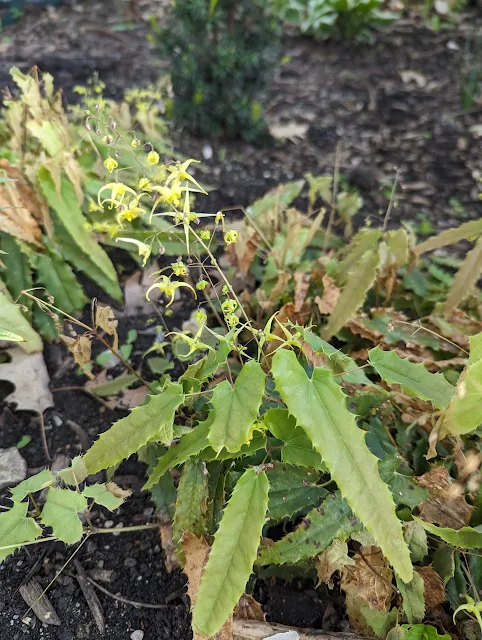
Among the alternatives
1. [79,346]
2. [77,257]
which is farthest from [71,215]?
[79,346]

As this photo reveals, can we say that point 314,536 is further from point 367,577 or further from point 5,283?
point 5,283

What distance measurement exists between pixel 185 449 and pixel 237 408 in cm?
19

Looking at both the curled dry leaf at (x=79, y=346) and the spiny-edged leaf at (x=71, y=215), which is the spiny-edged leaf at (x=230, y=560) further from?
the spiny-edged leaf at (x=71, y=215)

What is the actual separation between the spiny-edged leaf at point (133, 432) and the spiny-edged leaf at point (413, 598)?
51 centimetres

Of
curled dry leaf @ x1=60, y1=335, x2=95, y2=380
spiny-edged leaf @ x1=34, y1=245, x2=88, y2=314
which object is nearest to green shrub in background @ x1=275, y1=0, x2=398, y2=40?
spiny-edged leaf @ x1=34, y1=245, x2=88, y2=314

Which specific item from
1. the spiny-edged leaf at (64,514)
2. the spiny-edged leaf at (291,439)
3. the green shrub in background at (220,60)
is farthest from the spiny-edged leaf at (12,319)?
the green shrub in background at (220,60)

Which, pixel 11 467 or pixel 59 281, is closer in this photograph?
pixel 11 467

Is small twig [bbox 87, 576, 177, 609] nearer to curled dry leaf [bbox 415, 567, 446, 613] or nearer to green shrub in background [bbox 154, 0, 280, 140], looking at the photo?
curled dry leaf [bbox 415, 567, 446, 613]

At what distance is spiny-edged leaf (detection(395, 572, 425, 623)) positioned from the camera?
1063 millimetres

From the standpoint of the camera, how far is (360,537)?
43.9 inches

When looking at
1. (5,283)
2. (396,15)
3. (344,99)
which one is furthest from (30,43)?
(5,283)

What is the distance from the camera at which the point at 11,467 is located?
140 centimetres

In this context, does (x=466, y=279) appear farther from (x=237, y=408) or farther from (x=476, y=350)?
(x=237, y=408)

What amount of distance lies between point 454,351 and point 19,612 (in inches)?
46.4
